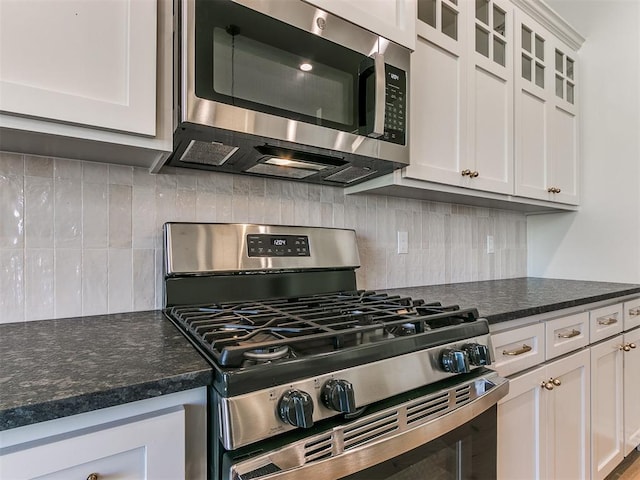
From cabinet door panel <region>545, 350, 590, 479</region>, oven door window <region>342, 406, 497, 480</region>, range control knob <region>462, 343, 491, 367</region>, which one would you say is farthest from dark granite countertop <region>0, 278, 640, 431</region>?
cabinet door panel <region>545, 350, 590, 479</region>

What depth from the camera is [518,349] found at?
4.06ft

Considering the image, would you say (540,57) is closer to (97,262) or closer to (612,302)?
(612,302)

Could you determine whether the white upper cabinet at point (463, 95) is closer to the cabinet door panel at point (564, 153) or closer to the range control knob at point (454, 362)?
the cabinet door panel at point (564, 153)

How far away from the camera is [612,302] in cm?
171

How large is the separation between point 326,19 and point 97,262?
97 cm

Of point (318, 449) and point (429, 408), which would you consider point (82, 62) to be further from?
point (429, 408)

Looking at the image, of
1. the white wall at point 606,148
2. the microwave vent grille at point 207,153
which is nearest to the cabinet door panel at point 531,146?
the white wall at point 606,148

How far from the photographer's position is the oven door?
2.03 ft

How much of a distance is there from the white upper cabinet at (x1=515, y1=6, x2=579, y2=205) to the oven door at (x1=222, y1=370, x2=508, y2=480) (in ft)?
4.13

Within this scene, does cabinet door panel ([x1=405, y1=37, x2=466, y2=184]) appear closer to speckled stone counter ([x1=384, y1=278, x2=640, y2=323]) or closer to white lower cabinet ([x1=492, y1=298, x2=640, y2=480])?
speckled stone counter ([x1=384, y1=278, x2=640, y2=323])

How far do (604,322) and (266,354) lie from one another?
168cm

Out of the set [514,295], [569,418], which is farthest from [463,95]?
[569,418]

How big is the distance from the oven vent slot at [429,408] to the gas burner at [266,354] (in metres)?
0.31

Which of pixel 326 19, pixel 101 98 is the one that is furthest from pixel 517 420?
pixel 101 98
